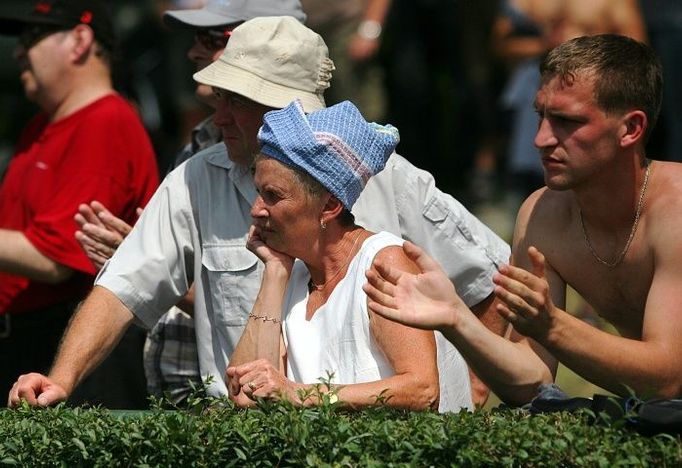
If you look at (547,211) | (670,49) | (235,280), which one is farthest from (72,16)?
(670,49)

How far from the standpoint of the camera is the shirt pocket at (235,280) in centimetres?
506

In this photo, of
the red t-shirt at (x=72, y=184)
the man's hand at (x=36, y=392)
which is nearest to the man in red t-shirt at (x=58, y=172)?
the red t-shirt at (x=72, y=184)

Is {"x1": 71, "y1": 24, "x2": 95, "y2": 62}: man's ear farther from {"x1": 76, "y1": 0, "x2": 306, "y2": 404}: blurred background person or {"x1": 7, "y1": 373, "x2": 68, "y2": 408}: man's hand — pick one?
{"x1": 7, "y1": 373, "x2": 68, "y2": 408}: man's hand

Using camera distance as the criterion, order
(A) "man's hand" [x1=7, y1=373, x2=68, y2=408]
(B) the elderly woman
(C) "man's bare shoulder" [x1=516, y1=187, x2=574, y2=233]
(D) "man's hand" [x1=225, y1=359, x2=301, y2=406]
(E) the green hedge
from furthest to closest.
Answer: (C) "man's bare shoulder" [x1=516, y1=187, x2=574, y2=233] < (A) "man's hand" [x1=7, y1=373, x2=68, y2=408] < (B) the elderly woman < (D) "man's hand" [x1=225, y1=359, x2=301, y2=406] < (E) the green hedge

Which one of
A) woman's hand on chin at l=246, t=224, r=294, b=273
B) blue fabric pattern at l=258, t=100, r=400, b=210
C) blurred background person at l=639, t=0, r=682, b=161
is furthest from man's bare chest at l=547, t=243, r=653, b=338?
blurred background person at l=639, t=0, r=682, b=161

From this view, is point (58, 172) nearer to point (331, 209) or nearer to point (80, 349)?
A: point (80, 349)

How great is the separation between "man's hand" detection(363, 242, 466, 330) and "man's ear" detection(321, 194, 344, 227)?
17.6 inches

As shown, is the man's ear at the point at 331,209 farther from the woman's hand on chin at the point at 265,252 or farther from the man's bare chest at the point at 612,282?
the man's bare chest at the point at 612,282

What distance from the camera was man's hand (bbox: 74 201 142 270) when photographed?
17.5 ft

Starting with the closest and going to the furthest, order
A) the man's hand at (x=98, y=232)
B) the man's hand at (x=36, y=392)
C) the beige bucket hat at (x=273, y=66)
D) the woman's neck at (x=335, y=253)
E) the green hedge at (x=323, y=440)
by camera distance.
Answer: the green hedge at (x=323, y=440)
the man's hand at (x=36, y=392)
the woman's neck at (x=335, y=253)
the beige bucket hat at (x=273, y=66)
the man's hand at (x=98, y=232)

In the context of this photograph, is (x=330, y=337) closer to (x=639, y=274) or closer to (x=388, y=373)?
(x=388, y=373)

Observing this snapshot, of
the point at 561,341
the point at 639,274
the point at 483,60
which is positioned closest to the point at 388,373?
the point at 561,341

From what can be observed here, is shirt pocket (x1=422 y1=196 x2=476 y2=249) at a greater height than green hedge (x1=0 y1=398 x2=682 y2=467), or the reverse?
shirt pocket (x1=422 y1=196 x2=476 y2=249)

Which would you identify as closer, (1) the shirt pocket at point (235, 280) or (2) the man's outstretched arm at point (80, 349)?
(2) the man's outstretched arm at point (80, 349)
